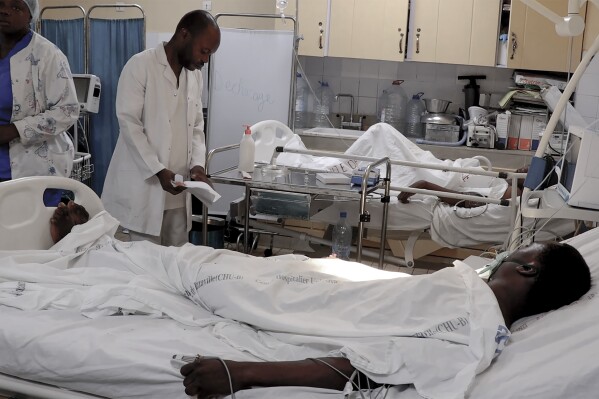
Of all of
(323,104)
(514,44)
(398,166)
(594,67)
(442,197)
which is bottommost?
(442,197)

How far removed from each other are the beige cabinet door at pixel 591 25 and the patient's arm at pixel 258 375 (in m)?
4.26

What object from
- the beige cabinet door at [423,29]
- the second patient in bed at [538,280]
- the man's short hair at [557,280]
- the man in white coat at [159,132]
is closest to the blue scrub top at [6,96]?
the man in white coat at [159,132]

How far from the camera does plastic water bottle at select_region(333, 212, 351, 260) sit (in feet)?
14.0

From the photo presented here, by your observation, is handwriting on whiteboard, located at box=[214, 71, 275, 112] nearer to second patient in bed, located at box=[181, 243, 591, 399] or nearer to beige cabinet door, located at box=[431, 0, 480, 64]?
beige cabinet door, located at box=[431, 0, 480, 64]

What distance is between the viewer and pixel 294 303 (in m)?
2.04

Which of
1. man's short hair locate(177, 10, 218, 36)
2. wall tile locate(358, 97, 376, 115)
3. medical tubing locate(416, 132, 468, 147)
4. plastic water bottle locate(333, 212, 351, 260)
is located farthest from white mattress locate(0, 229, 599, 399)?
wall tile locate(358, 97, 376, 115)

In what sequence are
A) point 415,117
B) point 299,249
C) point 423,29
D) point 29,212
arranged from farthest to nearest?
point 415,117
point 423,29
point 299,249
point 29,212

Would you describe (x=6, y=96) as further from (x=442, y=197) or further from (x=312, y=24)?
(x=312, y=24)

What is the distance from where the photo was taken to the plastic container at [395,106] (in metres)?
5.92

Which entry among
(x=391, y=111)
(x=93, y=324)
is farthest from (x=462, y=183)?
(x=93, y=324)

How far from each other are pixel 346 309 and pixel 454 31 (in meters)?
3.96

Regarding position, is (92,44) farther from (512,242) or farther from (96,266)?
(512,242)

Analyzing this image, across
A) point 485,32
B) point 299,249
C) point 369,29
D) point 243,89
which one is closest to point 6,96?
point 243,89

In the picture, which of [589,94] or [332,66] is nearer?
[589,94]
